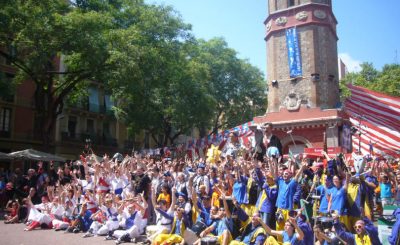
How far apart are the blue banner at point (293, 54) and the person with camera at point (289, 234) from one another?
19764 mm

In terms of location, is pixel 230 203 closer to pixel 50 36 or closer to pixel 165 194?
pixel 165 194

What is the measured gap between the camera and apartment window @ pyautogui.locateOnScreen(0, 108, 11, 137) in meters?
28.4

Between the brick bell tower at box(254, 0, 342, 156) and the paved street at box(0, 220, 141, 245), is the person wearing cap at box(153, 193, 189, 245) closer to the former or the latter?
the paved street at box(0, 220, 141, 245)

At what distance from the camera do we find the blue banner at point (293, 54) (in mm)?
25844

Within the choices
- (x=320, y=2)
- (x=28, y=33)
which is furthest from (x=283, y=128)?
(x=28, y=33)

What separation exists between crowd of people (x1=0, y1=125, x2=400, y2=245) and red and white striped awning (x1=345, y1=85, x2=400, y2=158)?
5401 millimetres

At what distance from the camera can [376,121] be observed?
1898 cm

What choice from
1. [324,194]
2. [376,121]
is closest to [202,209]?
[324,194]

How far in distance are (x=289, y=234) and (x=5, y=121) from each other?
27.2 m

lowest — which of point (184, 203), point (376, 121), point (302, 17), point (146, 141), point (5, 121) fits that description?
point (184, 203)

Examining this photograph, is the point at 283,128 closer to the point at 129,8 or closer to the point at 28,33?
the point at 129,8

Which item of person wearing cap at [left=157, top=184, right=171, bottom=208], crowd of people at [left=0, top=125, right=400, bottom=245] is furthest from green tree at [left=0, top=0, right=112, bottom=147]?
person wearing cap at [left=157, top=184, right=171, bottom=208]

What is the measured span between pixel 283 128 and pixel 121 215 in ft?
54.7

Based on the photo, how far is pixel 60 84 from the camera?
77.0 ft
